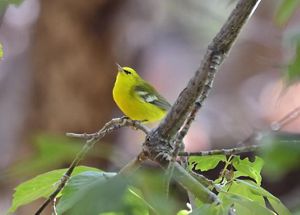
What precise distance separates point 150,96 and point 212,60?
3.64ft

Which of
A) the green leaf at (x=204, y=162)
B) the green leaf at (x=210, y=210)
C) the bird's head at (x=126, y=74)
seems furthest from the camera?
the bird's head at (x=126, y=74)

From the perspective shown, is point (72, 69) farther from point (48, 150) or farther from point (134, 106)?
point (48, 150)

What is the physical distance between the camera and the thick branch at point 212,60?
521mm

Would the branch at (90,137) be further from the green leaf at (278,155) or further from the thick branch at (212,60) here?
the green leaf at (278,155)

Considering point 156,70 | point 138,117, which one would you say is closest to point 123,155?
point 138,117

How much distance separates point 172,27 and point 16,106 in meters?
1.66

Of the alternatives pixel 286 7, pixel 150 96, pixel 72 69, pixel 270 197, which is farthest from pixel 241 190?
pixel 72 69

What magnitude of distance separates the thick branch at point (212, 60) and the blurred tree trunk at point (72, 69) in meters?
2.45

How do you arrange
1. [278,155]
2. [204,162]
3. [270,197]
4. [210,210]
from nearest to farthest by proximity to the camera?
[278,155] → [210,210] → [270,197] → [204,162]

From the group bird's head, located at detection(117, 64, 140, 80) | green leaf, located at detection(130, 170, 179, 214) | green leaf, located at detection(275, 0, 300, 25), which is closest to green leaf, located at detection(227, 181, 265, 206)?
green leaf, located at detection(275, 0, 300, 25)

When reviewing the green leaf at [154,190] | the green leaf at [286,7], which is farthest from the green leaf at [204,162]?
the green leaf at [154,190]

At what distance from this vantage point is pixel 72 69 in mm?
3018

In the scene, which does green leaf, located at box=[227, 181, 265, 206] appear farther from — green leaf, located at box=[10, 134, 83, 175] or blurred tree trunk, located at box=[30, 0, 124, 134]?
blurred tree trunk, located at box=[30, 0, 124, 134]

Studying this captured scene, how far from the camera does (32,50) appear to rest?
3.16 meters
